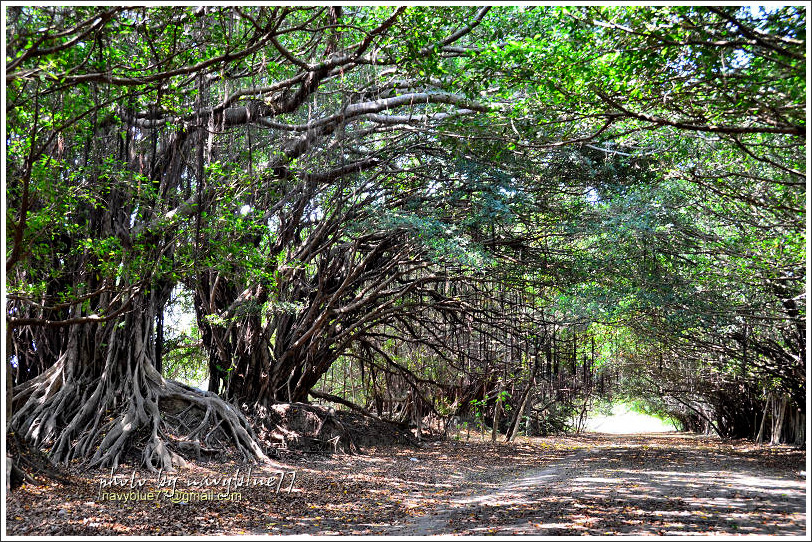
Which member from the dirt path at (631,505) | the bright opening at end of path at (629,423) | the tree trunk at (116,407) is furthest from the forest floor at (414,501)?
the bright opening at end of path at (629,423)

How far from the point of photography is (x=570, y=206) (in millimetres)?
9641

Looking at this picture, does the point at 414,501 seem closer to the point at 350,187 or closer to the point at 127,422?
the point at 127,422

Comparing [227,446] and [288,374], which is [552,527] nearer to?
[227,446]

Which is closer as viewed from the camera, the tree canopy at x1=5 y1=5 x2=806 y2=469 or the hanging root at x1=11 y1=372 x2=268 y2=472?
the tree canopy at x1=5 y1=5 x2=806 y2=469

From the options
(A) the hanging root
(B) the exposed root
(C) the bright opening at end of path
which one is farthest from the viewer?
(C) the bright opening at end of path

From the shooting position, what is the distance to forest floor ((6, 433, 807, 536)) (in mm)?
4730

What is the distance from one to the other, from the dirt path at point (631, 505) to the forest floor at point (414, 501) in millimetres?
13

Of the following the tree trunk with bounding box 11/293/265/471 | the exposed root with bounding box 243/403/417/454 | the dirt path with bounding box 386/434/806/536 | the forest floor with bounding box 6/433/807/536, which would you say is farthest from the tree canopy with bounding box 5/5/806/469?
the dirt path with bounding box 386/434/806/536

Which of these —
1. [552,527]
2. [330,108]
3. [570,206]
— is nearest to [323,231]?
[330,108]

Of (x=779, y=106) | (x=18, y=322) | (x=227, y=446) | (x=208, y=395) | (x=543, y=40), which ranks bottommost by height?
(x=227, y=446)

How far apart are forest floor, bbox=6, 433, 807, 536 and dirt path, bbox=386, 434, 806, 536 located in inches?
0.5

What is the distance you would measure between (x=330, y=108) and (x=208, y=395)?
177 inches

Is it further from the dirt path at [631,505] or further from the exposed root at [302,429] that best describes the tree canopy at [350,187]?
the dirt path at [631,505]

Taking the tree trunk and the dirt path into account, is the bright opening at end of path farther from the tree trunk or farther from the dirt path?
the tree trunk
